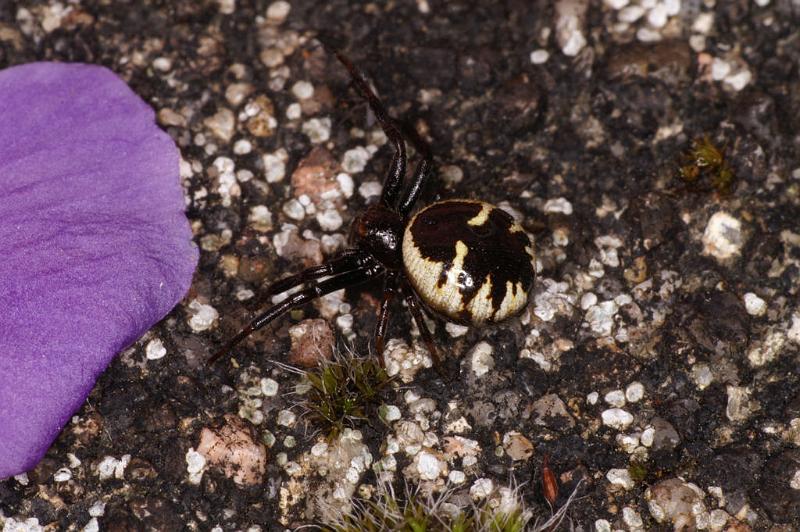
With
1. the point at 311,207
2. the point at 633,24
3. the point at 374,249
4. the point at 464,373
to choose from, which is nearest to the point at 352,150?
the point at 311,207

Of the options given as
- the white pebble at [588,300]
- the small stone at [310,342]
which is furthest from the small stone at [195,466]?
the white pebble at [588,300]

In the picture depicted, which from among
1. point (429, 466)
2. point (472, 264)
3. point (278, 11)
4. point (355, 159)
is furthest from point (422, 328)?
point (278, 11)

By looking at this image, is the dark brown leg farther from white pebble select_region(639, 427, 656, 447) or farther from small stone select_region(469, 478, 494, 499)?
white pebble select_region(639, 427, 656, 447)

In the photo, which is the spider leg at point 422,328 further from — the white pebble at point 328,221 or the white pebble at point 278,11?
the white pebble at point 278,11

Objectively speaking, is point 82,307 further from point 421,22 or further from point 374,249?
point 421,22

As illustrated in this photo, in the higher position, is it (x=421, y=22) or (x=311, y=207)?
(x=421, y=22)
